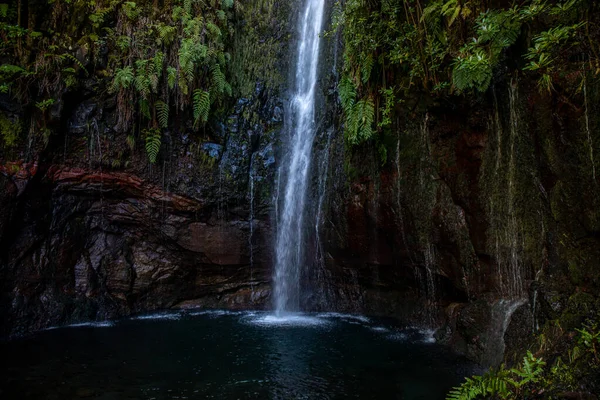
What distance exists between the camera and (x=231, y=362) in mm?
6438

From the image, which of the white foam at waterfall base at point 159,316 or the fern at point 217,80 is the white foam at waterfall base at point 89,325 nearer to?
the white foam at waterfall base at point 159,316

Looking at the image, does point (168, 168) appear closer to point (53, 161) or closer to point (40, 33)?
point (53, 161)

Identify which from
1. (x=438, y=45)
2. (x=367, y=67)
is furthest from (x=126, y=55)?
(x=438, y=45)

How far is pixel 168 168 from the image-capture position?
10.6m

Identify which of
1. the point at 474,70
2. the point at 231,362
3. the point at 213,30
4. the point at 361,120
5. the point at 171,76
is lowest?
the point at 231,362

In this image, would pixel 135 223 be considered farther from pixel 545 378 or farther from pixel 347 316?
pixel 545 378

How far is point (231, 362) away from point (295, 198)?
5319mm

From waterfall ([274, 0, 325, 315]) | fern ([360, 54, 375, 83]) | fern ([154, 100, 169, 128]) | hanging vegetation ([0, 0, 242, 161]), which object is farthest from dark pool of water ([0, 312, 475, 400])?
fern ([360, 54, 375, 83])

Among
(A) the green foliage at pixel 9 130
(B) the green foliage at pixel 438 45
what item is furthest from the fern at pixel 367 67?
(A) the green foliage at pixel 9 130

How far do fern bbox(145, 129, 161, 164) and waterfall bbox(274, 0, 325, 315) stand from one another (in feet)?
11.4

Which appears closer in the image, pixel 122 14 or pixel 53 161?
pixel 53 161

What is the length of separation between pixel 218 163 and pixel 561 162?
8257 millimetres

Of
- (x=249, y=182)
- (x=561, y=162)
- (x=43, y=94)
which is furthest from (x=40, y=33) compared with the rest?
(x=561, y=162)

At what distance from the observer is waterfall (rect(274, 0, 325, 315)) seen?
10820mm
